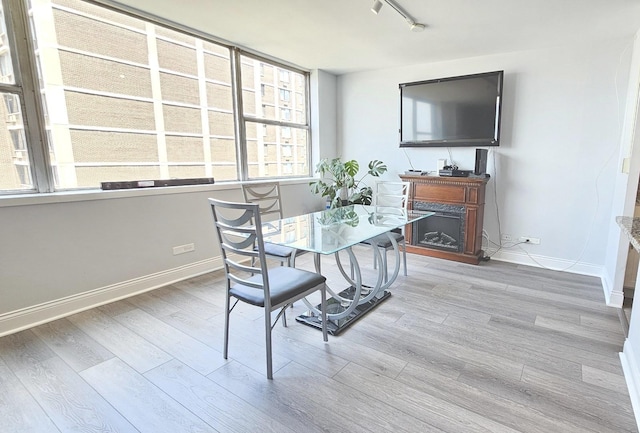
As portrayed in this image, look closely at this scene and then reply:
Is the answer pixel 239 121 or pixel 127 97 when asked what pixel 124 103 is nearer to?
pixel 127 97

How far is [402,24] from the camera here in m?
2.91

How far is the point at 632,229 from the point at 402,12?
215 cm

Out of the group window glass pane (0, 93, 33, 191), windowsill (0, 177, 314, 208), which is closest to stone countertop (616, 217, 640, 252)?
windowsill (0, 177, 314, 208)

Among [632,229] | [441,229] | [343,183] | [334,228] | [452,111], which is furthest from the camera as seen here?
[343,183]

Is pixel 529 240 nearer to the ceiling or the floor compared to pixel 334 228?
nearer to the floor

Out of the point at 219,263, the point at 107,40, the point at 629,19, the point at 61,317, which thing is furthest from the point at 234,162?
the point at 629,19

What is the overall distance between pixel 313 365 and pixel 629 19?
11.9 ft

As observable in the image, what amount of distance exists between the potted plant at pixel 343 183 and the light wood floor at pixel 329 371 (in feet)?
6.55

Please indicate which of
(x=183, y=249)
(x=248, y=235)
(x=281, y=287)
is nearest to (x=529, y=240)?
(x=281, y=287)

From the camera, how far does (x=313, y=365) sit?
1.93m

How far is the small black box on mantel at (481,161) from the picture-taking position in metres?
3.69

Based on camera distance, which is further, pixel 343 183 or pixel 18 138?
pixel 343 183

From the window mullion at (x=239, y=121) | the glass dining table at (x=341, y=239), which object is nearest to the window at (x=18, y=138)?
the glass dining table at (x=341, y=239)

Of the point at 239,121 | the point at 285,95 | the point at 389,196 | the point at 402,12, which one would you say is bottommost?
the point at 389,196
